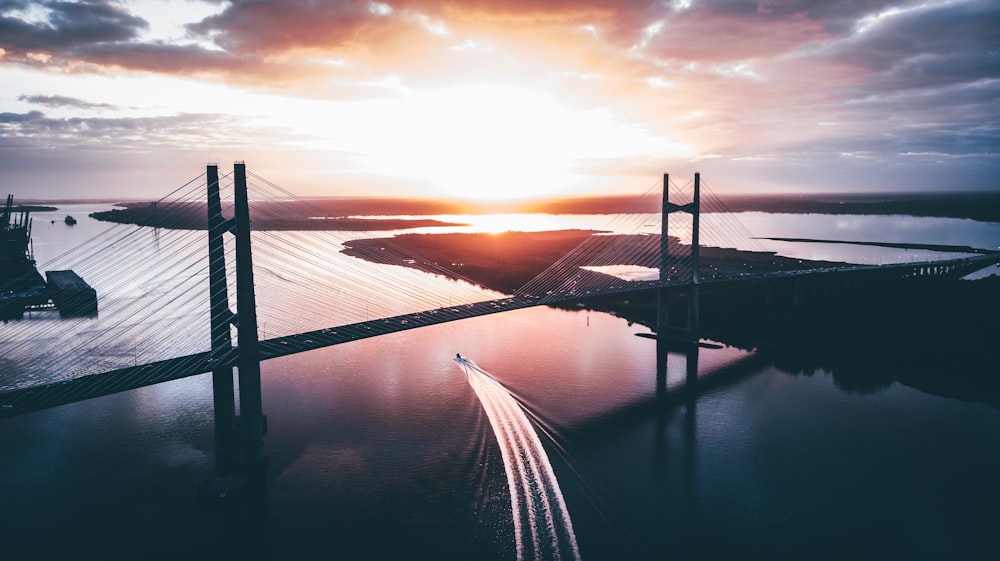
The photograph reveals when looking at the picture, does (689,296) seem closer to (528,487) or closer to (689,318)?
(689,318)

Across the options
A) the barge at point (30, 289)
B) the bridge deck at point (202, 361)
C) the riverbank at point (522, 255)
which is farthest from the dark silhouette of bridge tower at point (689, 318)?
the barge at point (30, 289)

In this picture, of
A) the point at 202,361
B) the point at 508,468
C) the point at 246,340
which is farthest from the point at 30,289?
the point at 508,468

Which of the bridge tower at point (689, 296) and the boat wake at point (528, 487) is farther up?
the bridge tower at point (689, 296)

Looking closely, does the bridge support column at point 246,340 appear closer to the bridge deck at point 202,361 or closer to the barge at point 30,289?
the bridge deck at point 202,361

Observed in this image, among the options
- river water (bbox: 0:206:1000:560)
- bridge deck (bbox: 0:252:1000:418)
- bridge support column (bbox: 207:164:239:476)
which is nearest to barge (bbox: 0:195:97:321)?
river water (bbox: 0:206:1000:560)

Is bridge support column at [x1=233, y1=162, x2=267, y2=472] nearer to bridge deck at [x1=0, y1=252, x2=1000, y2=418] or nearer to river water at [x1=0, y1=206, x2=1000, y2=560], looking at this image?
bridge deck at [x1=0, y1=252, x2=1000, y2=418]

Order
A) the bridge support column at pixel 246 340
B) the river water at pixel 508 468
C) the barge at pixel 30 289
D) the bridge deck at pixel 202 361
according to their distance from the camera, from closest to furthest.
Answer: the bridge deck at pixel 202 361
the river water at pixel 508 468
the bridge support column at pixel 246 340
the barge at pixel 30 289
